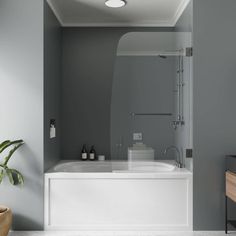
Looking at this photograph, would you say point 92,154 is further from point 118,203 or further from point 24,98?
point 24,98

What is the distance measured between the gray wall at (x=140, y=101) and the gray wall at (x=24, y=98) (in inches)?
33.3

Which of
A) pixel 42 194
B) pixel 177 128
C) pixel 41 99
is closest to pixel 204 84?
pixel 177 128

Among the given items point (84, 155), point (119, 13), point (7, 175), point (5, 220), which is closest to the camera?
point (5, 220)

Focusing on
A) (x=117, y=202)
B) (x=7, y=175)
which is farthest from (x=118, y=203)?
(x=7, y=175)

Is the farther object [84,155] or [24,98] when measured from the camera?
[84,155]

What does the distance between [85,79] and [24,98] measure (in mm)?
1325

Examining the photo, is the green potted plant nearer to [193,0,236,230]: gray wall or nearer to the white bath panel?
the white bath panel

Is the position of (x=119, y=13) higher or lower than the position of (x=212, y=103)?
higher

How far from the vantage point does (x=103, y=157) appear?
4633 mm

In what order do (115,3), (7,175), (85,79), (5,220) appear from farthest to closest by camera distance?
(85,79) < (115,3) < (7,175) < (5,220)

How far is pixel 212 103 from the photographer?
11.8ft

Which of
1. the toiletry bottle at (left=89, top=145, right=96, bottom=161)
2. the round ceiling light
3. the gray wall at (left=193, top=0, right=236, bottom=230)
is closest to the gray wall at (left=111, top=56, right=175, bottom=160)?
the gray wall at (left=193, top=0, right=236, bottom=230)

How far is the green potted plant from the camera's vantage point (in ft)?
10.5

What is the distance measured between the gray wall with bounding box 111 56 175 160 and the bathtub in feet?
1.00
